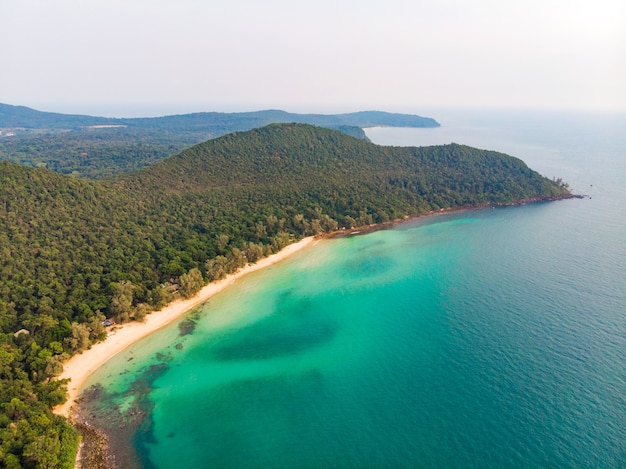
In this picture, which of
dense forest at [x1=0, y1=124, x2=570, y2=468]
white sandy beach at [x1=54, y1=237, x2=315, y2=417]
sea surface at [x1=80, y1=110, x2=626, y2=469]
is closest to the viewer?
sea surface at [x1=80, y1=110, x2=626, y2=469]

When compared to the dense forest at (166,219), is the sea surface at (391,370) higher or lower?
lower

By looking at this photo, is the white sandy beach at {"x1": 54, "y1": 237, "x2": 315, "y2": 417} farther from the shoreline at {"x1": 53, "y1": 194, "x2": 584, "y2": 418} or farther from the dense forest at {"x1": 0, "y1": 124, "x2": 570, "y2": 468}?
the dense forest at {"x1": 0, "y1": 124, "x2": 570, "y2": 468}

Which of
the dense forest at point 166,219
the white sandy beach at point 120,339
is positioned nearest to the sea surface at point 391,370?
the white sandy beach at point 120,339

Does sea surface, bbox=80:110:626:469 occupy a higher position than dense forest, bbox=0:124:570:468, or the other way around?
dense forest, bbox=0:124:570:468

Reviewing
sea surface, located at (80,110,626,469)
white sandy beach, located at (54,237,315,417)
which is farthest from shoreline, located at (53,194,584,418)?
sea surface, located at (80,110,626,469)

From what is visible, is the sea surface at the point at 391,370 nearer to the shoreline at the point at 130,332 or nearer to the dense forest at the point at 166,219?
the shoreline at the point at 130,332

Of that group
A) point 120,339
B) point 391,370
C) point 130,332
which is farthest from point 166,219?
point 391,370
